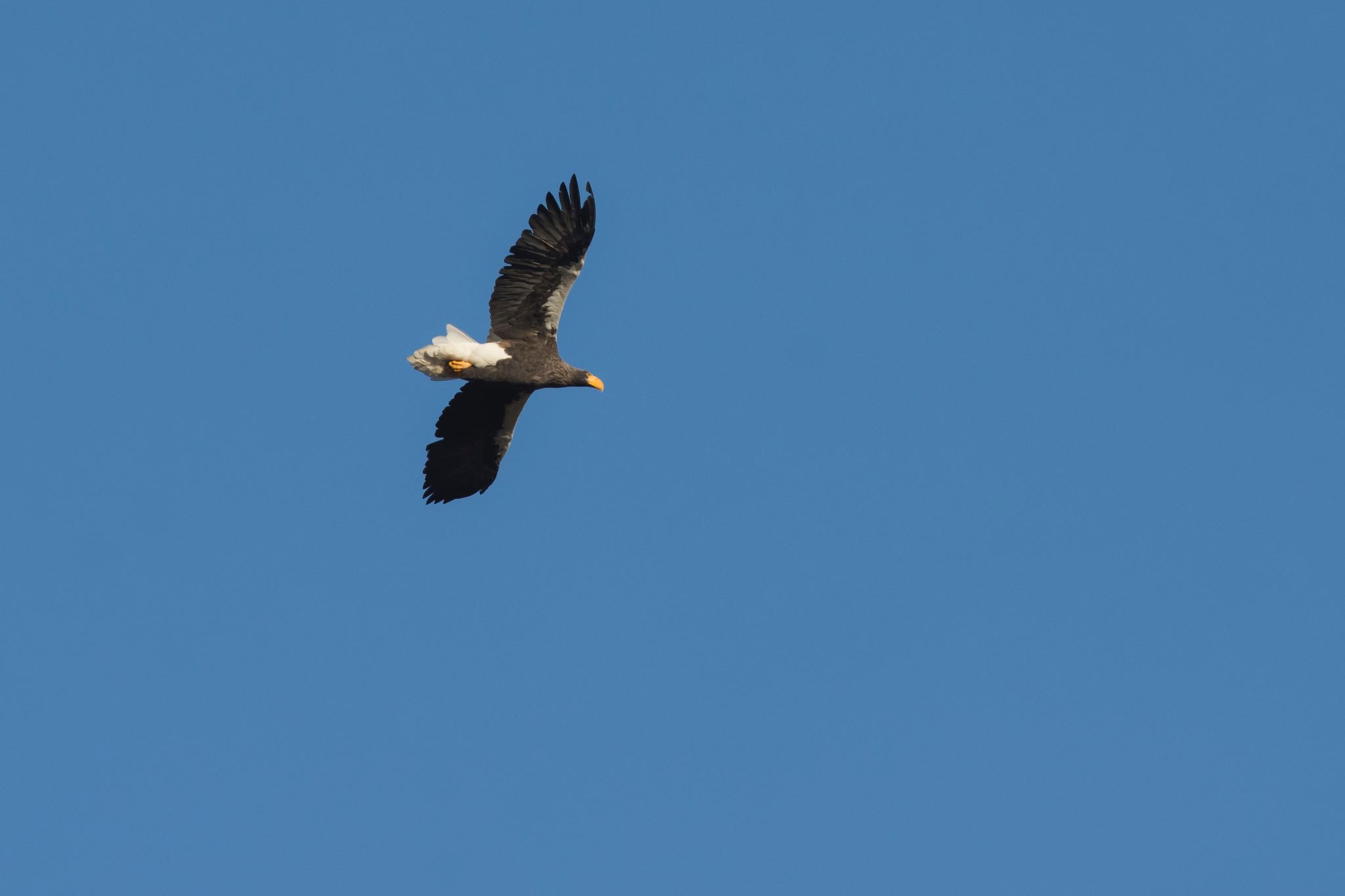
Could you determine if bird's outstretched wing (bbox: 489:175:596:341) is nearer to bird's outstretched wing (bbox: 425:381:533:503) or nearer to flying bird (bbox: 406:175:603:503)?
flying bird (bbox: 406:175:603:503)

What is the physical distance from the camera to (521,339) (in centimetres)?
2850

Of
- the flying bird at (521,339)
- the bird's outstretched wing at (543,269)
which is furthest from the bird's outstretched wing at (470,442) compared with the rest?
the bird's outstretched wing at (543,269)

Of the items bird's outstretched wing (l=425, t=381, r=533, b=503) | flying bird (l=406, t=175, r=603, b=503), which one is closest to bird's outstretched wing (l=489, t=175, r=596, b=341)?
flying bird (l=406, t=175, r=603, b=503)

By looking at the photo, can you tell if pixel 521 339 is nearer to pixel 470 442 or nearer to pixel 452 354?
pixel 452 354

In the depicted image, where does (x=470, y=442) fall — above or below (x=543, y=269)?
below

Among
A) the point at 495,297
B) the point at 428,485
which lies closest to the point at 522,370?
the point at 495,297

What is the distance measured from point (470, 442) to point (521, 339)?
2.64 meters

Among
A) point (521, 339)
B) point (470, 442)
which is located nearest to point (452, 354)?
point (521, 339)

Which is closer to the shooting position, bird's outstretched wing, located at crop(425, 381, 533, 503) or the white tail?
the white tail

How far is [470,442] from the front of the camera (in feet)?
99.7

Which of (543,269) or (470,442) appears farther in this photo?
(470,442)

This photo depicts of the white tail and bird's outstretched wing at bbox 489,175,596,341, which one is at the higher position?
bird's outstretched wing at bbox 489,175,596,341

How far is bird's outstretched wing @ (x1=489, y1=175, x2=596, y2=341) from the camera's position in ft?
90.3

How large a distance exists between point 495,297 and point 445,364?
1.28 meters
